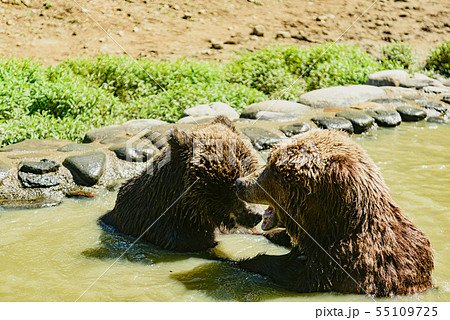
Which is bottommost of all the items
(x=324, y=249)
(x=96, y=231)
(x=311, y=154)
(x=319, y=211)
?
(x=96, y=231)

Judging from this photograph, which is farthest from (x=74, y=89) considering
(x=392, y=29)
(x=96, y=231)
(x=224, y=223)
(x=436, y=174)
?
(x=392, y=29)

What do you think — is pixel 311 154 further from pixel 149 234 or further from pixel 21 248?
pixel 21 248

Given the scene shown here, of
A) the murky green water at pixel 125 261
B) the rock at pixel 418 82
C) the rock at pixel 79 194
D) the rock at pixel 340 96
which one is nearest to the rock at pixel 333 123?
the rock at pixel 340 96

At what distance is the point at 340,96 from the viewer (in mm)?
10867

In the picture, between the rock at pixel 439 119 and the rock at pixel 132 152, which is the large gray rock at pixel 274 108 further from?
the rock at pixel 132 152

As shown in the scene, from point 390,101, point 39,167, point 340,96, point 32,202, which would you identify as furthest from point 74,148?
point 390,101

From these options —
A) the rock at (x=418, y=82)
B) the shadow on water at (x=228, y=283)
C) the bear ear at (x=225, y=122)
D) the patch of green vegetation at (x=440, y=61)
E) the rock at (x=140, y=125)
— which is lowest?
the shadow on water at (x=228, y=283)

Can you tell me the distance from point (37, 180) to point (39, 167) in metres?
0.19

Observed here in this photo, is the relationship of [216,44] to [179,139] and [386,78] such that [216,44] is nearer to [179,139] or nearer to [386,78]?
[386,78]

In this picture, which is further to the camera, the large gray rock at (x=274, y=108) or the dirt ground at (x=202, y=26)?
the dirt ground at (x=202, y=26)

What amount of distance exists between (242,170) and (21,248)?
97.6 inches

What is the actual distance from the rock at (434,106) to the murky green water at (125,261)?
14.0 ft

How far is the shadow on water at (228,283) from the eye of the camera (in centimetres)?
431

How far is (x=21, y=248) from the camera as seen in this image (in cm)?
531
